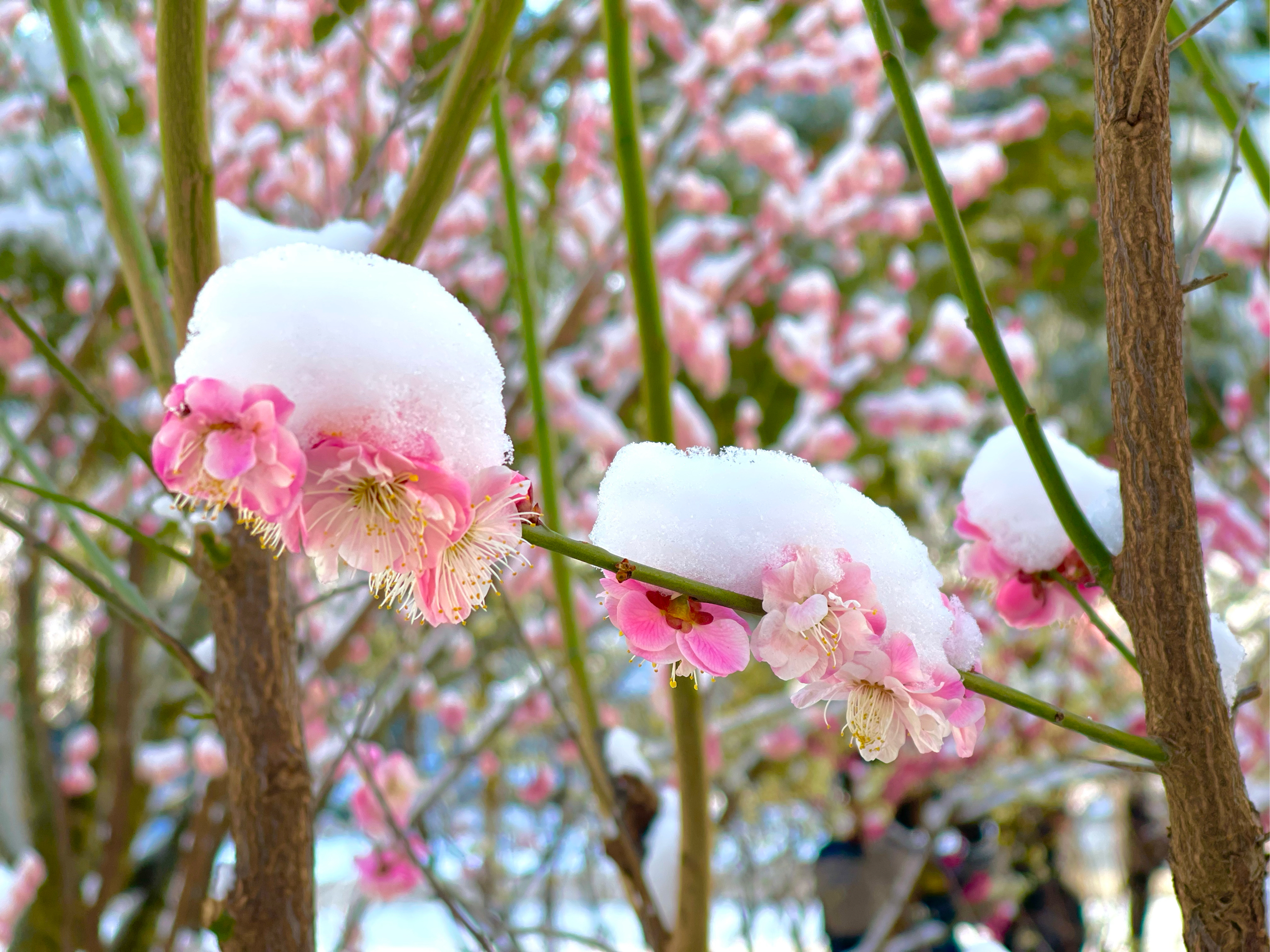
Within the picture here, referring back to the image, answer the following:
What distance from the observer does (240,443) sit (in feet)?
1.20

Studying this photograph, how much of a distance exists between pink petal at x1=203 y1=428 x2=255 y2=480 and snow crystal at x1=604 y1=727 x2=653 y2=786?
30.1 inches

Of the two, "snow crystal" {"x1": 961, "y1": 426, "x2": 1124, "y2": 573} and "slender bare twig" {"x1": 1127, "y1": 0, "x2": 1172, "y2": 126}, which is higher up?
"slender bare twig" {"x1": 1127, "y1": 0, "x2": 1172, "y2": 126}

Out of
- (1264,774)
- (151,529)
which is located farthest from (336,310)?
(1264,774)

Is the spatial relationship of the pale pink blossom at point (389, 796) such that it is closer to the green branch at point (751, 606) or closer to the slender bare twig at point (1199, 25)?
the green branch at point (751, 606)

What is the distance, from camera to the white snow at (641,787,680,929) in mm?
933

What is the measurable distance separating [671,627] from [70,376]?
516 millimetres

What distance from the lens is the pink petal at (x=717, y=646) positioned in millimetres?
414

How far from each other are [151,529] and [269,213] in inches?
43.0

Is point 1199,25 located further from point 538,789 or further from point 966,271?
point 538,789

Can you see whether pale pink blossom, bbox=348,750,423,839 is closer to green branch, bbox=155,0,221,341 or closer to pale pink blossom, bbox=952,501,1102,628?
green branch, bbox=155,0,221,341

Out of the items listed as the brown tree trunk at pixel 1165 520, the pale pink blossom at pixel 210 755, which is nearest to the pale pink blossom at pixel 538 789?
the pale pink blossom at pixel 210 755

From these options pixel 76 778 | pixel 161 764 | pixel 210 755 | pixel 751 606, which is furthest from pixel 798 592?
pixel 76 778

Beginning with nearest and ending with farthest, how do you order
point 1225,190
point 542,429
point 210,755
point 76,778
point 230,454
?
point 230,454
point 1225,190
point 542,429
point 210,755
point 76,778

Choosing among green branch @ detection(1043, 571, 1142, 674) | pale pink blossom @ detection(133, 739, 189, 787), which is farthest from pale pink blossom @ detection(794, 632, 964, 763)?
pale pink blossom @ detection(133, 739, 189, 787)
